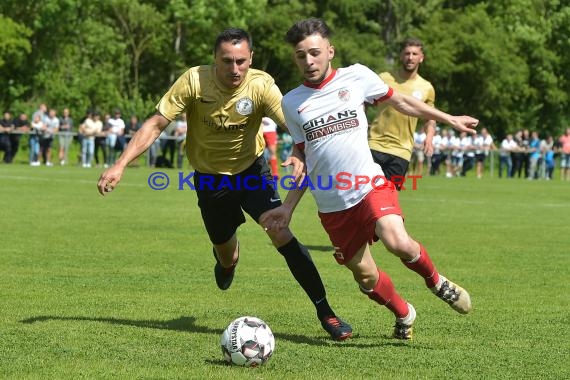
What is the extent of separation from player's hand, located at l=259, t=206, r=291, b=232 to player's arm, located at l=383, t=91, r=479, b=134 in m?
1.08

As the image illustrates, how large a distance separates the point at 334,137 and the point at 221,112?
116cm

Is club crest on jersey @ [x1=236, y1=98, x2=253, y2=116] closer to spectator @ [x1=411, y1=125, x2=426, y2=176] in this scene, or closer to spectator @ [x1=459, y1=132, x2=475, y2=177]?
spectator @ [x1=411, y1=125, x2=426, y2=176]

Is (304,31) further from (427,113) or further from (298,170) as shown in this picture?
(427,113)

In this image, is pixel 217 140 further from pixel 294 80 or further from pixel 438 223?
pixel 294 80

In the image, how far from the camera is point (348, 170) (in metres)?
7.41

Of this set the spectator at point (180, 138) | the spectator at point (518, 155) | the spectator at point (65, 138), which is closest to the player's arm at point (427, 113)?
the spectator at point (180, 138)

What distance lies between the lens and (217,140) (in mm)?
8383

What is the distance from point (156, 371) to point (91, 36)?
52984mm

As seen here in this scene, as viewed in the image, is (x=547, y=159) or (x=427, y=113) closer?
(x=427, y=113)

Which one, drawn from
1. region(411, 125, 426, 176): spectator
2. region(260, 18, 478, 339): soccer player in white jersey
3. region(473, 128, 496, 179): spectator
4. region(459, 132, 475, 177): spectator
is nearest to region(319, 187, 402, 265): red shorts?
region(260, 18, 478, 339): soccer player in white jersey

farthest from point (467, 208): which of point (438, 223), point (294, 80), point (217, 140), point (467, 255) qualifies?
point (294, 80)

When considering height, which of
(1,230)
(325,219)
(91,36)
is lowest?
(1,230)

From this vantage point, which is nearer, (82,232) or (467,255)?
(467,255)

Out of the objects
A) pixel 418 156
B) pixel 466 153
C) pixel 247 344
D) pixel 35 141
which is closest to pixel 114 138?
pixel 35 141
